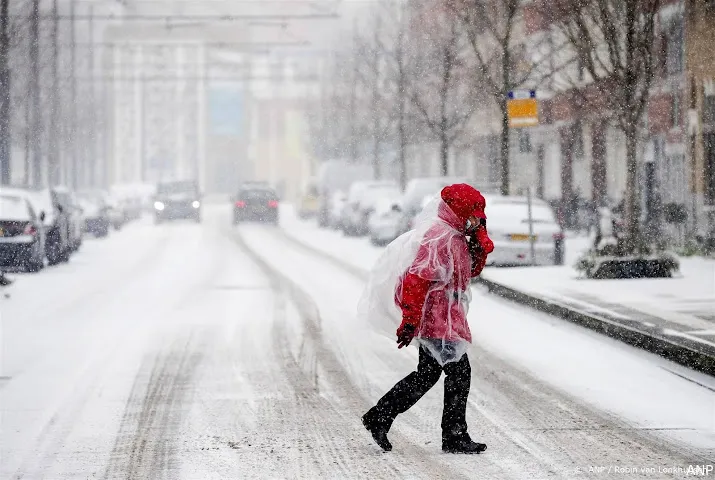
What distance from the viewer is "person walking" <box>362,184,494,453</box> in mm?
7516

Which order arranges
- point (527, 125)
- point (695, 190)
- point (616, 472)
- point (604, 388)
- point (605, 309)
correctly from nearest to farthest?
1. point (616, 472)
2. point (604, 388)
3. point (605, 309)
4. point (527, 125)
5. point (695, 190)

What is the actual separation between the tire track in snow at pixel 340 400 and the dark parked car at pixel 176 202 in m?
38.4

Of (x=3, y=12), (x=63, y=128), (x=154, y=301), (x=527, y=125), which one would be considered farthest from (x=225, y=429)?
(x=63, y=128)

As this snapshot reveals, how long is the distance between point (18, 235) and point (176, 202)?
31339 millimetres

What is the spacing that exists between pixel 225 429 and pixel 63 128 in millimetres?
51147

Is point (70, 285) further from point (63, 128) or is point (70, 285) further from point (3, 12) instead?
point (63, 128)

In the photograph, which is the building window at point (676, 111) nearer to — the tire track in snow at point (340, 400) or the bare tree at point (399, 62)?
the bare tree at point (399, 62)

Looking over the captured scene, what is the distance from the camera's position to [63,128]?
58125mm

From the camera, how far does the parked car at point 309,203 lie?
63.4 metres

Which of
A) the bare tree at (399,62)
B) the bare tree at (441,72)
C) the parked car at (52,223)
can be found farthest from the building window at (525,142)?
the bare tree at (399,62)

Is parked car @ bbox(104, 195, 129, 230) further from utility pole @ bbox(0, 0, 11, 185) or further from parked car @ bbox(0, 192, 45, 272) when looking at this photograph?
parked car @ bbox(0, 192, 45, 272)

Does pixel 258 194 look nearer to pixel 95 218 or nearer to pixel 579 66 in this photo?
pixel 95 218

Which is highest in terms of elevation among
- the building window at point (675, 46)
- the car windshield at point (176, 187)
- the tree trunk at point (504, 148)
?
the building window at point (675, 46)

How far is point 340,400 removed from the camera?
986 centimetres
